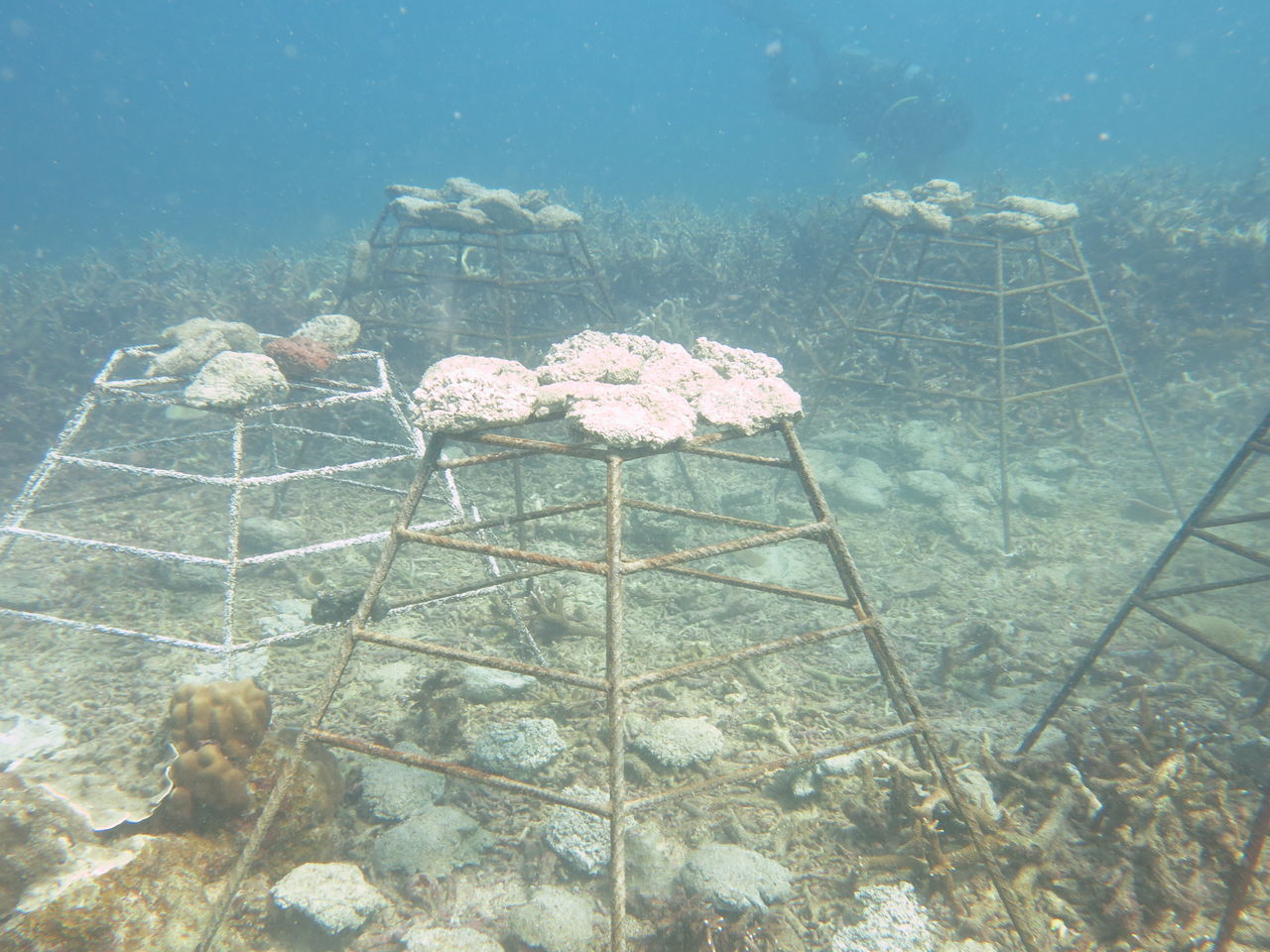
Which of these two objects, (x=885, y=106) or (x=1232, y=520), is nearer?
(x=1232, y=520)

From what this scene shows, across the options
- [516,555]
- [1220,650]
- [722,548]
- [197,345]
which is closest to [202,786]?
[516,555]

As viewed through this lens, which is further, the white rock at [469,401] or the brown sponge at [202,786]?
the brown sponge at [202,786]

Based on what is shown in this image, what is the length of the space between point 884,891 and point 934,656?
235cm

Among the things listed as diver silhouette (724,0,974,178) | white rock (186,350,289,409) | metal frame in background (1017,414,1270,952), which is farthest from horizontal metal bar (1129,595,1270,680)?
diver silhouette (724,0,974,178)

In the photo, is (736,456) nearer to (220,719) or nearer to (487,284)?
(220,719)

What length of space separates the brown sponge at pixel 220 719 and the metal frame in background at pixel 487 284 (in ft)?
11.4

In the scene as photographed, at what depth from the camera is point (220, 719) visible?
257 cm

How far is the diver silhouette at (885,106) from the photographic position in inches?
757

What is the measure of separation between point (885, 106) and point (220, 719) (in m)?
23.8

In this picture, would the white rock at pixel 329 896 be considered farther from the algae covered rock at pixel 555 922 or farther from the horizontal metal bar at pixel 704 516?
the horizontal metal bar at pixel 704 516

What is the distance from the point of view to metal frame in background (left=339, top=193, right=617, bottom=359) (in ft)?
19.9

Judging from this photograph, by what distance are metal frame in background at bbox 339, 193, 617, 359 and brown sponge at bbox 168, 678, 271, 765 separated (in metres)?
3.46

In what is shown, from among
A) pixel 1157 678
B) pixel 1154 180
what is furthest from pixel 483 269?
pixel 1154 180

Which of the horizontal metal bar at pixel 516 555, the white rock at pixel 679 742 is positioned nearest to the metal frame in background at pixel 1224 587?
the white rock at pixel 679 742
